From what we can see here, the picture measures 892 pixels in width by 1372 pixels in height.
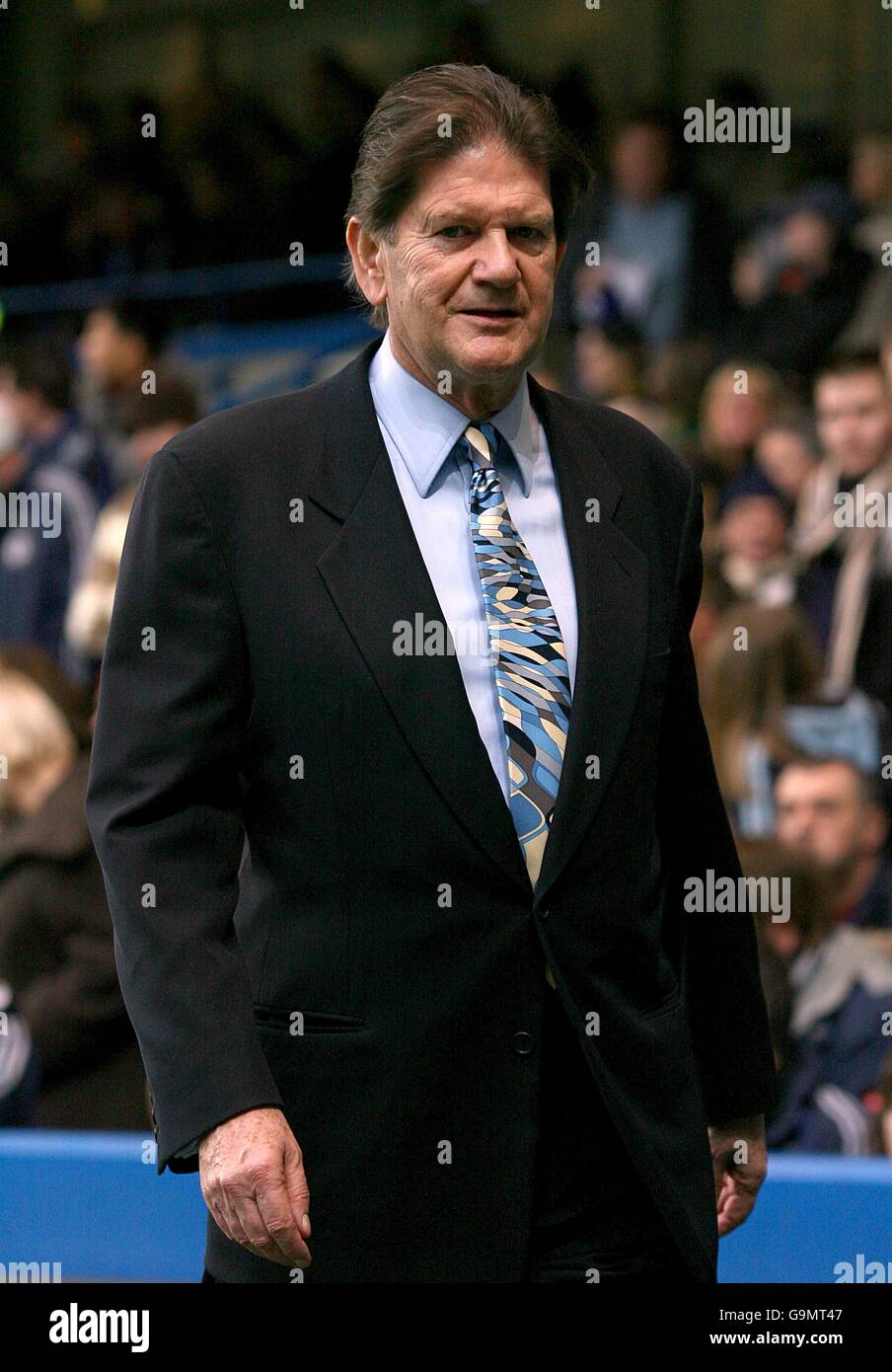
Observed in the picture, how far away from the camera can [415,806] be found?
7.89ft

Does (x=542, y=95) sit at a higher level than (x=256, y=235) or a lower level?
lower

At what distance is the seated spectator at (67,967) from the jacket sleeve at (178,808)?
1.99m

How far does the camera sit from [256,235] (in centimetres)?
989

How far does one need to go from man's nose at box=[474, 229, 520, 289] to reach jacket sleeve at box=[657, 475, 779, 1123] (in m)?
0.45

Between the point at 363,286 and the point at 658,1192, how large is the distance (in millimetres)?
1106

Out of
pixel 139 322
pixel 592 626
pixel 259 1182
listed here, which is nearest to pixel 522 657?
pixel 592 626

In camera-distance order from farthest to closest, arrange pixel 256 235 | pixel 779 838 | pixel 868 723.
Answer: pixel 256 235 → pixel 868 723 → pixel 779 838

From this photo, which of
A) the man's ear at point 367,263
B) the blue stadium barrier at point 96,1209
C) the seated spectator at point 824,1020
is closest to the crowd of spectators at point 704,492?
the seated spectator at point 824,1020

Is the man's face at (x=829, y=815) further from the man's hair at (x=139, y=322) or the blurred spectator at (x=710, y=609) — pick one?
the man's hair at (x=139, y=322)

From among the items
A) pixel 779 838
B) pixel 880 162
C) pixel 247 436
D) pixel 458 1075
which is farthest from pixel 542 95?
pixel 880 162

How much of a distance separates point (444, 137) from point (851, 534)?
347 centimetres

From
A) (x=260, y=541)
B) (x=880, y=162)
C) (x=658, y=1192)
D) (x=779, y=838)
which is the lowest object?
(x=658, y=1192)
